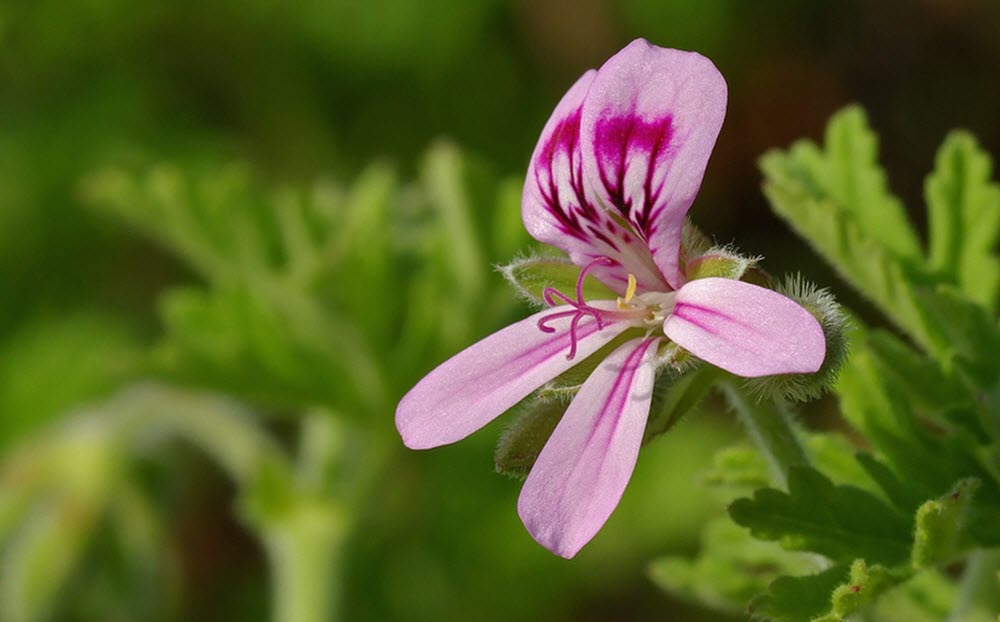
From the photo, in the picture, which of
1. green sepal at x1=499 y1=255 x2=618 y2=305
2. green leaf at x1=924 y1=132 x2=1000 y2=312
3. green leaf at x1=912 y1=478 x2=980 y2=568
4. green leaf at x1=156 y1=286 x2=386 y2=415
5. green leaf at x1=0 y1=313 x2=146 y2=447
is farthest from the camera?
green leaf at x1=0 y1=313 x2=146 y2=447

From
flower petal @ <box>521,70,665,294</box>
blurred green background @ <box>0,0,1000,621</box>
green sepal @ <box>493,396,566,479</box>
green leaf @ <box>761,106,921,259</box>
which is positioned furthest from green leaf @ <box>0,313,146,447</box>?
green sepal @ <box>493,396,566,479</box>

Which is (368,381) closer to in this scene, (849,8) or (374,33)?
(374,33)

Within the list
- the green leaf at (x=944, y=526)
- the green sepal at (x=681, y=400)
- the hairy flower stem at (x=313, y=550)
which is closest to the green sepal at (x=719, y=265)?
the green sepal at (x=681, y=400)

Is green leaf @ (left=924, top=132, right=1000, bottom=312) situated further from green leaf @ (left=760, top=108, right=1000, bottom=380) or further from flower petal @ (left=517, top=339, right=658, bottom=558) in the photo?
flower petal @ (left=517, top=339, right=658, bottom=558)

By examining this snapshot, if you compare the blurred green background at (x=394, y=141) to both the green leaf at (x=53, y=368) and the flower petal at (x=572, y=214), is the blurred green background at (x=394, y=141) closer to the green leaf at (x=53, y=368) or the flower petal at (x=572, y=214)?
the green leaf at (x=53, y=368)

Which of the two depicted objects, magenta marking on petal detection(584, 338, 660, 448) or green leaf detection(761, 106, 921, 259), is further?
green leaf detection(761, 106, 921, 259)

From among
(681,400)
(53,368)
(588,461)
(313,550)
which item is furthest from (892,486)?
(53,368)

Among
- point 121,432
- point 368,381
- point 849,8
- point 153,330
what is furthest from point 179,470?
point 849,8
